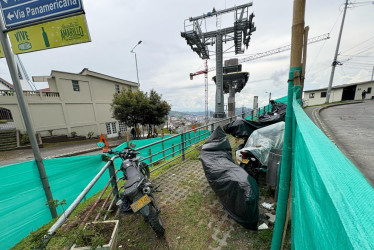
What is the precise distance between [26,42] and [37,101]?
15662mm

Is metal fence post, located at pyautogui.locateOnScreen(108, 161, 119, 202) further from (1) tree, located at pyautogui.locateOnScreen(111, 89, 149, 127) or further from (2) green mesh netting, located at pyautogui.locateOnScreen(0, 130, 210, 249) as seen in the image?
(1) tree, located at pyautogui.locateOnScreen(111, 89, 149, 127)

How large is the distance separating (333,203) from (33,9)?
391 centimetres

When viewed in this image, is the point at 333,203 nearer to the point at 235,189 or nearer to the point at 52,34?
the point at 235,189

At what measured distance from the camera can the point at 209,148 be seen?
3637 mm

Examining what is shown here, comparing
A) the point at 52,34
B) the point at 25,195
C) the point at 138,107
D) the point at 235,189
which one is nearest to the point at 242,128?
the point at 235,189

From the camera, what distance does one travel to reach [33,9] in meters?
2.28

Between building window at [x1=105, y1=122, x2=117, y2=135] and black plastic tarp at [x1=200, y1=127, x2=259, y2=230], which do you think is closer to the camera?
black plastic tarp at [x1=200, y1=127, x2=259, y2=230]

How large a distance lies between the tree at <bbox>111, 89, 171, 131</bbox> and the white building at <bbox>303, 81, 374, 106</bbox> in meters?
20.2

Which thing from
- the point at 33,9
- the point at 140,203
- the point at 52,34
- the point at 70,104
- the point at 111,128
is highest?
the point at 33,9

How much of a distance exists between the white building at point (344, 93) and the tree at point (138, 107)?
66.2 ft

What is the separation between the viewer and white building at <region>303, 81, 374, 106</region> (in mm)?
20047

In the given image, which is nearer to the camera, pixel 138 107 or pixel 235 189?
pixel 235 189

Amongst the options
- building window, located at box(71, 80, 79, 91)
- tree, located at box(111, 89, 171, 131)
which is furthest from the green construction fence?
building window, located at box(71, 80, 79, 91)

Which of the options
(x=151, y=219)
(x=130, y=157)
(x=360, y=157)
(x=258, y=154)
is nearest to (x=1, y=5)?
(x=130, y=157)
